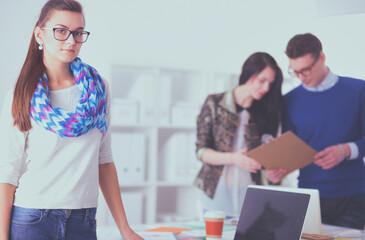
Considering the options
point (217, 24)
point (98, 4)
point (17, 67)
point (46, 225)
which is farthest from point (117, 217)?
point (217, 24)

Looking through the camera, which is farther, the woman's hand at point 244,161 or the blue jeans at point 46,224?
the woman's hand at point 244,161

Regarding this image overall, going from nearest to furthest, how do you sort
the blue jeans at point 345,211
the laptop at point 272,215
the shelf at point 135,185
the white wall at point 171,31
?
the laptop at point 272,215 < the blue jeans at point 345,211 < the white wall at point 171,31 < the shelf at point 135,185

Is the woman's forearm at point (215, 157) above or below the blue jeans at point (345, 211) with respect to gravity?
above

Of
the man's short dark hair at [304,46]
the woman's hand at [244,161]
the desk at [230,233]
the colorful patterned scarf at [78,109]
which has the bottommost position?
the desk at [230,233]

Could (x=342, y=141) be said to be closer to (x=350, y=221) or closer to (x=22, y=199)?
(x=350, y=221)

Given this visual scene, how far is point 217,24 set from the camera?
4.31m

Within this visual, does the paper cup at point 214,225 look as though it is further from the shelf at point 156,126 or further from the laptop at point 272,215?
the shelf at point 156,126

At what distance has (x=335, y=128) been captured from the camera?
6.98 feet

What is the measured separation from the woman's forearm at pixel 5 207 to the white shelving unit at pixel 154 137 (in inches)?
87.8

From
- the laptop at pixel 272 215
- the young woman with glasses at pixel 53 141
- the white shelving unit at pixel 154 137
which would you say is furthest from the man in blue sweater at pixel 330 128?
the white shelving unit at pixel 154 137

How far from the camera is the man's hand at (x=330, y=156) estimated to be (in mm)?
2086

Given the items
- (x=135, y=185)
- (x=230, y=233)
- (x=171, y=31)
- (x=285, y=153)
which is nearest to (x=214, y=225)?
(x=230, y=233)

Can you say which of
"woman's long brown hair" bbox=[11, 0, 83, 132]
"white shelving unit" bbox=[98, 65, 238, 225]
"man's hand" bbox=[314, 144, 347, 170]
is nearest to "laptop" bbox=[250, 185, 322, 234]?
"man's hand" bbox=[314, 144, 347, 170]

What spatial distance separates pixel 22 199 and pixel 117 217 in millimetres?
283
